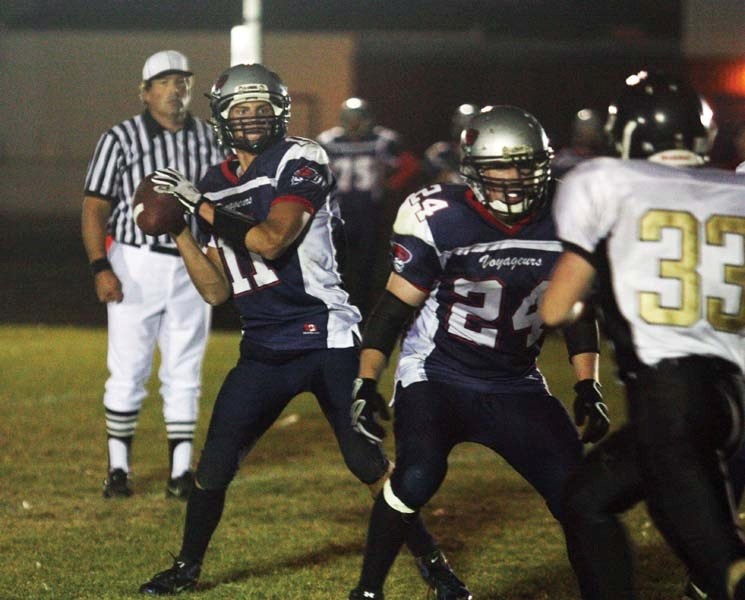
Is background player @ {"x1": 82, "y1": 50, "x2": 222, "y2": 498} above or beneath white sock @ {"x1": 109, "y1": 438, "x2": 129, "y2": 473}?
above

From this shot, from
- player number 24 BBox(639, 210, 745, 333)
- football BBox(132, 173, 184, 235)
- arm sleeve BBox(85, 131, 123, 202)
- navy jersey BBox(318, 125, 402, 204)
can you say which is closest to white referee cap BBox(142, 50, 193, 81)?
arm sleeve BBox(85, 131, 123, 202)

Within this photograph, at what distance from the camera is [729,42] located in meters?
14.2

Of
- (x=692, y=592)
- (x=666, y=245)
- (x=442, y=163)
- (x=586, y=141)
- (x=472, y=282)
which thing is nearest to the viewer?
(x=666, y=245)

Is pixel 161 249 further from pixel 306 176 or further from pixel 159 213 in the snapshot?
pixel 306 176

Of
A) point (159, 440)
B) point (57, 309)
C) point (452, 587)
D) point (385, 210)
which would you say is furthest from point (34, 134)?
point (452, 587)

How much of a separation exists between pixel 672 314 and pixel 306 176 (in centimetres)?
176

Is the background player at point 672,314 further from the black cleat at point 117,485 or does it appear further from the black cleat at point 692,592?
the black cleat at point 117,485

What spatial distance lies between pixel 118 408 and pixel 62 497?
A: 459mm

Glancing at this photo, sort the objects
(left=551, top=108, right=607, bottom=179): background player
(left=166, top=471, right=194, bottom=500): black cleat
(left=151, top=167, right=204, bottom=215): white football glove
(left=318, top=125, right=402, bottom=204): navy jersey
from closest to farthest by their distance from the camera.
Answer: (left=151, top=167, right=204, bottom=215): white football glove → (left=166, top=471, right=194, bottom=500): black cleat → (left=551, top=108, right=607, bottom=179): background player → (left=318, top=125, right=402, bottom=204): navy jersey

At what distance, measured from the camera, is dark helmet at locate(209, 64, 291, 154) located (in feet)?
16.5

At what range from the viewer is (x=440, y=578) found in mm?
4750

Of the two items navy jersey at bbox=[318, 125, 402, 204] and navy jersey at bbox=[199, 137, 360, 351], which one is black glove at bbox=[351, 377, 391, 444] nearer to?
navy jersey at bbox=[199, 137, 360, 351]

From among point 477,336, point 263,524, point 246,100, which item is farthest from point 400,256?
point 263,524

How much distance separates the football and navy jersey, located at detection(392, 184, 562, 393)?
3.18ft
